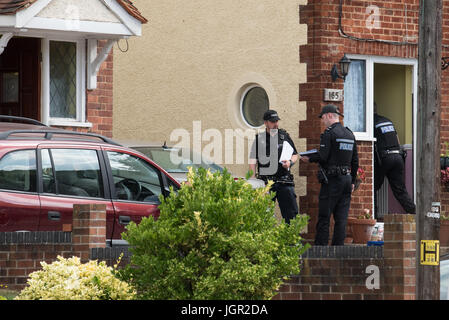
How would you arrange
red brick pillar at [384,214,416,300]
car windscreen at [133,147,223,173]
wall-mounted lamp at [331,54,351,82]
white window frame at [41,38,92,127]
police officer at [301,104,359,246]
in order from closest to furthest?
red brick pillar at [384,214,416,300] < police officer at [301,104,359,246] < car windscreen at [133,147,223,173] < white window frame at [41,38,92,127] < wall-mounted lamp at [331,54,351,82]

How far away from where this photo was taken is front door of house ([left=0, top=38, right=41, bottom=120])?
16141mm

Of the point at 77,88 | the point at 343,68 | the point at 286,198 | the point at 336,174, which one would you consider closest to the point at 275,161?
the point at 286,198

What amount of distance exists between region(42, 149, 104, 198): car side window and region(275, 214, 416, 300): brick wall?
2284mm

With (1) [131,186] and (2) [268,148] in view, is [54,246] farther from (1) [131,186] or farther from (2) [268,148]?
(2) [268,148]

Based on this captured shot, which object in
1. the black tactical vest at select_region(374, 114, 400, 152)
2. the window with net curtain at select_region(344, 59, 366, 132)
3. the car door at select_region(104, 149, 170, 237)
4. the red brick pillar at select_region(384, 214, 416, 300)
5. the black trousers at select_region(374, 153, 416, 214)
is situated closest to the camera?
the red brick pillar at select_region(384, 214, 416, 300)

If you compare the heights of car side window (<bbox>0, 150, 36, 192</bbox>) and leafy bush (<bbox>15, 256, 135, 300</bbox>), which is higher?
car side window (<bbox>0, 150, 36, 192</bbox>)

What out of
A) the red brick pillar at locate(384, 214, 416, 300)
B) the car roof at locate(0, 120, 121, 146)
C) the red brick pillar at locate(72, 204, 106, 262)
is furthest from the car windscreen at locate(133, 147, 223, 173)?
the red brick pillar at locate(384, 214, 416, 300)

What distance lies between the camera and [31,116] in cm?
1619

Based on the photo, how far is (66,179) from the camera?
10.9m

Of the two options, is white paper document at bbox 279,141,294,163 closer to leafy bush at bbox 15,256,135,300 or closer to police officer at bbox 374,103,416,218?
police officer at bbox 374,103,416,218

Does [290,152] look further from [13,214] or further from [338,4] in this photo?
[13,214]

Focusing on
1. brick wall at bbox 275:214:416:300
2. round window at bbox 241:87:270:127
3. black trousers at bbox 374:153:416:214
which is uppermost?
round window at bbox 241:87:270:127

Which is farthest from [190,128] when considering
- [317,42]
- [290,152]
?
[290,152]
